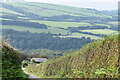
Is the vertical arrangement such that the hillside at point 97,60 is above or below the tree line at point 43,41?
above

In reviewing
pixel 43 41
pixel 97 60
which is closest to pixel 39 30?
pixel 43 41

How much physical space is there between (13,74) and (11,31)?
13577 centimetres

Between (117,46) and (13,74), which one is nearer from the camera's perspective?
(117,46)

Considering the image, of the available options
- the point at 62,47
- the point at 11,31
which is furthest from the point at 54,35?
the point at 11,31

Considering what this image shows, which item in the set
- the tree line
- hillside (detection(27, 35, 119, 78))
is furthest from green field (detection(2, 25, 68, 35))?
hillside (detection(27, 35, 119, 78))

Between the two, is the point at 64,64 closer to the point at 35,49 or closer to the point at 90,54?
the point at 90,54

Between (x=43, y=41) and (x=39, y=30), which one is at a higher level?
(x=39, y=30)

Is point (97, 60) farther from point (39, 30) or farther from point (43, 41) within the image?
point (39, 30)

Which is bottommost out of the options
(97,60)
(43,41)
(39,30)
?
(43,41)

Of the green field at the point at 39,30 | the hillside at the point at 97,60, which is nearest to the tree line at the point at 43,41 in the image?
the green field at the point at 39,30

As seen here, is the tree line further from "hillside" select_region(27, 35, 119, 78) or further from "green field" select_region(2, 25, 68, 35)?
"hillside" select_region(27, 35, 119, 78)

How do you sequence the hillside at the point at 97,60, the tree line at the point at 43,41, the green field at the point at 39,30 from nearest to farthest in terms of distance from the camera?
the hillside at the point at 97,60
the tree line at the point at 43,41
the green field at the point at 39,30

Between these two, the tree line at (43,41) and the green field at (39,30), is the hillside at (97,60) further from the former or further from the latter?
the green field at (39,30)

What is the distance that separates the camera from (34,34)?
164 metres
